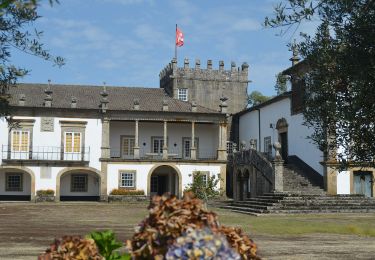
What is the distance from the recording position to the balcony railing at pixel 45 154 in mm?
37000

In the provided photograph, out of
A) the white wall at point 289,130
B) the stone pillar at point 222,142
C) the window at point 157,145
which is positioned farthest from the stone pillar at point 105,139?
the white wall at point 289,130

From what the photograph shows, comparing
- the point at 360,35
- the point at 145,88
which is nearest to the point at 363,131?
the point at 360,35

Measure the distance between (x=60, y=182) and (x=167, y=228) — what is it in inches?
1464

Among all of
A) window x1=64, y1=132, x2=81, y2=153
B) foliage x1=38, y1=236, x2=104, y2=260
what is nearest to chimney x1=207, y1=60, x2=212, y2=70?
window x1=64, y1=132, x2=81, y2=153

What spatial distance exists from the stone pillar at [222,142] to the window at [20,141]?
13.6 meters

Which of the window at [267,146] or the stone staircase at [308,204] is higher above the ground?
the window at [267,146]

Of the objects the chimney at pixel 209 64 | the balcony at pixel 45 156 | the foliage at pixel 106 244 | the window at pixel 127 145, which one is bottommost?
the foliage at pixel 106 244

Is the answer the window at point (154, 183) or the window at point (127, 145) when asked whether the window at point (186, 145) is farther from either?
the window at point (127, 145)

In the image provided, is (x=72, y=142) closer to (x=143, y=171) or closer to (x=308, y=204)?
(x=143, y=171)

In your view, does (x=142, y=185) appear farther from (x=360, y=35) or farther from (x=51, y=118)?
(x=360, y=35)

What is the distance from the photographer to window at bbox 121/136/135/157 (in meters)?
40.3

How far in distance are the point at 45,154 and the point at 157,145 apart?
840 cm

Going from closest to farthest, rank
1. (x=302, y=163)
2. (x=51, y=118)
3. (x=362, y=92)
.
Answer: (x=362, y=92) < (x=302, y=163) < (x=51, y=118)

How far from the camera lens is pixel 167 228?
250cm
